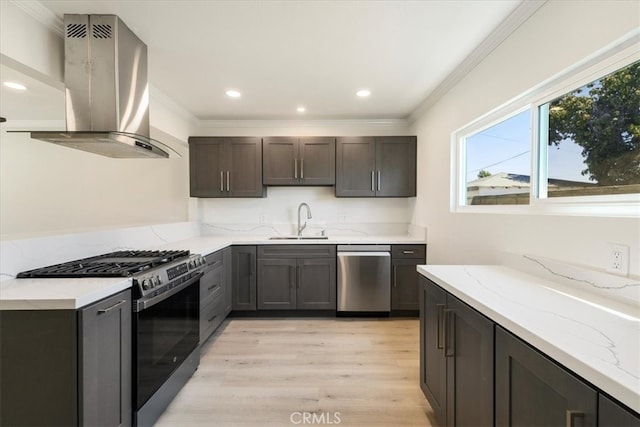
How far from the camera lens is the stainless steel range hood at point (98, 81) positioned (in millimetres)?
1809

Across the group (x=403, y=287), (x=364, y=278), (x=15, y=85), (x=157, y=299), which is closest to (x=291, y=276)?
(x=364, y=278)

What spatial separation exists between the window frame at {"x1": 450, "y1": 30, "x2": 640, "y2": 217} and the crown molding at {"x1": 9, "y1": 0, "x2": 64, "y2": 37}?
9.66 feet

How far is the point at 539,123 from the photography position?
69.9 inches

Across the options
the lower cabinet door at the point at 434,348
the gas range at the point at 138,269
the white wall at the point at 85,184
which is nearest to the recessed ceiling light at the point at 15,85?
the white wall at the point at 85,184

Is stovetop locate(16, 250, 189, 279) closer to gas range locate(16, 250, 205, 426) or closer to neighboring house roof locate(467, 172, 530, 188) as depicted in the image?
gas range locate(16, 250, 205, 426)

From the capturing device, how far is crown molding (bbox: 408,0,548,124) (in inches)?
65.1

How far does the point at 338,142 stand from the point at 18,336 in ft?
10.7

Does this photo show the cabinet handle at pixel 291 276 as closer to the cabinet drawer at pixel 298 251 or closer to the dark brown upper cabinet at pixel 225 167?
the cabinet drawer at pixel 298 251

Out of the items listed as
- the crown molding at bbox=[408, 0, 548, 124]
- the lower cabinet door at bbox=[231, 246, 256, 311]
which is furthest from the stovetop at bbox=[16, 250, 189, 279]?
the crown molding at bbox=[408, 0, 548, 124]

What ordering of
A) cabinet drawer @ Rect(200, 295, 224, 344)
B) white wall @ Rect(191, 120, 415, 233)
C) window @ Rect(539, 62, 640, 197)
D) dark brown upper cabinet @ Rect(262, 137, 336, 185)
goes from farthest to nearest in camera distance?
1. white wall @ Rect(191, 120, 415, 233)
2. dark brown upper cabinet @ Rect(262, 137, 336, 185)
3. cabinet drawer @ Rect(200, 295, 224, 344)
4. window @ Rect(539, 62, 640, 197)

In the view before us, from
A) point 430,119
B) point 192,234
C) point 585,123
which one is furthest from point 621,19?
point 192,234

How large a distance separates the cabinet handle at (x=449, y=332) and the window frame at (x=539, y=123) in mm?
805

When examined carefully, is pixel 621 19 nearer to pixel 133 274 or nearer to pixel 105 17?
pixel 133 274

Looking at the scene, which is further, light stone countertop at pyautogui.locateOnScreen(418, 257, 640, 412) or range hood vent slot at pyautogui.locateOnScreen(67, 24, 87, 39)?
range hood vent slot at pyautogui.locateOnScreen(67, 24, 87, 39)
